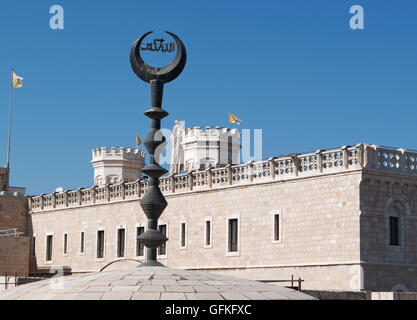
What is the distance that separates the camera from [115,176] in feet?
184

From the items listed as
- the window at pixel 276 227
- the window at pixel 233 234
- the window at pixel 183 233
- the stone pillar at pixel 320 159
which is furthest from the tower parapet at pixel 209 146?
the stone pillar at pixel 320 159

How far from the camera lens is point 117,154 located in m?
56.5

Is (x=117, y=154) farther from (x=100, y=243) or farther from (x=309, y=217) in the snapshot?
(x=309, y=217)

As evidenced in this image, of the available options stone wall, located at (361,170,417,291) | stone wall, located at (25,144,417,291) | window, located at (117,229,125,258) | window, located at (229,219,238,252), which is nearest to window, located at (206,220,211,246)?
stone wall, located at (25,144,417,291)

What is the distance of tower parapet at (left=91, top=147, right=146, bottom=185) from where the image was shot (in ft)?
184

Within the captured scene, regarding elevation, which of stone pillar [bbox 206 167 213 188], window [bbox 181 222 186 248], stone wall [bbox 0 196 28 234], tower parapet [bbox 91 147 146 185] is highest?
tower parapet [bbox 91 147 146 185]

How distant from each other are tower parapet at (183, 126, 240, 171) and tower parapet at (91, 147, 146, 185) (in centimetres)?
869

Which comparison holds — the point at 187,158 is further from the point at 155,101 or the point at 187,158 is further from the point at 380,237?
the point at 155,101

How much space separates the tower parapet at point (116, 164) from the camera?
184ft

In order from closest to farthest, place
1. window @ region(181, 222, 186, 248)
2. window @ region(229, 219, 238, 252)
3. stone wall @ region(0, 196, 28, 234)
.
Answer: window @ region(229, 219, 238, 252) → window @ region(181, 222, 186, 248) → stone wall @ region(0, 196, 28, 234)

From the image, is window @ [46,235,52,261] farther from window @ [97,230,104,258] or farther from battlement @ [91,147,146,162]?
battlement @ [91,147,146,162]

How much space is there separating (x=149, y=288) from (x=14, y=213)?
35.3 metres

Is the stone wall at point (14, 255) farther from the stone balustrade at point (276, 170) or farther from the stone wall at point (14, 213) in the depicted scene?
the stone wall at point (14, 213)
